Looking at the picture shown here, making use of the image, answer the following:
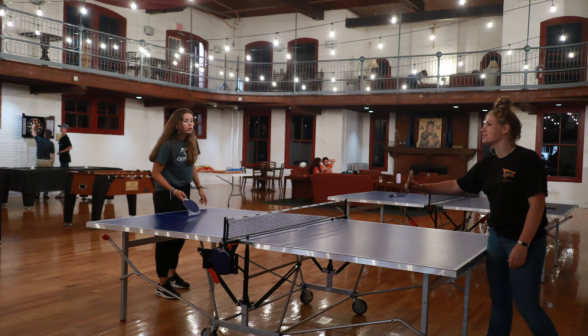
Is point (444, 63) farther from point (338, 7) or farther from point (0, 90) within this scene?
point (0, 90)

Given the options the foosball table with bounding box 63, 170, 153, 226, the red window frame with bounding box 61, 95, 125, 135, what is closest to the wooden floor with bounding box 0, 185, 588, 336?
the foosball table with bounding box 63, 170, 153, 226

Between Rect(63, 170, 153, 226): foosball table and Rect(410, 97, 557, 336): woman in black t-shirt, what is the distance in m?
5.39

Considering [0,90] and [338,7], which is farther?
[338,7]

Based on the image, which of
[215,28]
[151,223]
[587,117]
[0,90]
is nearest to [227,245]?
[151,223]

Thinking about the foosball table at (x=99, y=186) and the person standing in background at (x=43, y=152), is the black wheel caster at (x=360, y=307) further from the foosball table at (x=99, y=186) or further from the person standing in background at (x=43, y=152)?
the person standing in background at (x=43, y=152)

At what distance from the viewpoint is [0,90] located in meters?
9.74

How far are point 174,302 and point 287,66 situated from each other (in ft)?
39.5

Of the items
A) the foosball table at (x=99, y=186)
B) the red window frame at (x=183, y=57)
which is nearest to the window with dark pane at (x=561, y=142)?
the red window frame at (x=183, y=57)

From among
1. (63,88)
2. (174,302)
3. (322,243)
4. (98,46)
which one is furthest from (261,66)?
(322,243)

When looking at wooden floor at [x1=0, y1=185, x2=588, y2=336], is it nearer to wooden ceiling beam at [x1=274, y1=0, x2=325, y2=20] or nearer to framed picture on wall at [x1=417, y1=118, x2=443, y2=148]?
framed picture on wall at [x1=417, y1=118, x2=443, y2=148]

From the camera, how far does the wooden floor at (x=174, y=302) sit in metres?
3.07

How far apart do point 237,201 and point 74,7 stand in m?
6.20

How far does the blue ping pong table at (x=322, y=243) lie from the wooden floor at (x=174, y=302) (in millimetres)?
239

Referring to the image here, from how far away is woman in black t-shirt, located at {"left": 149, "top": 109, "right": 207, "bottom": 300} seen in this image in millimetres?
3520
